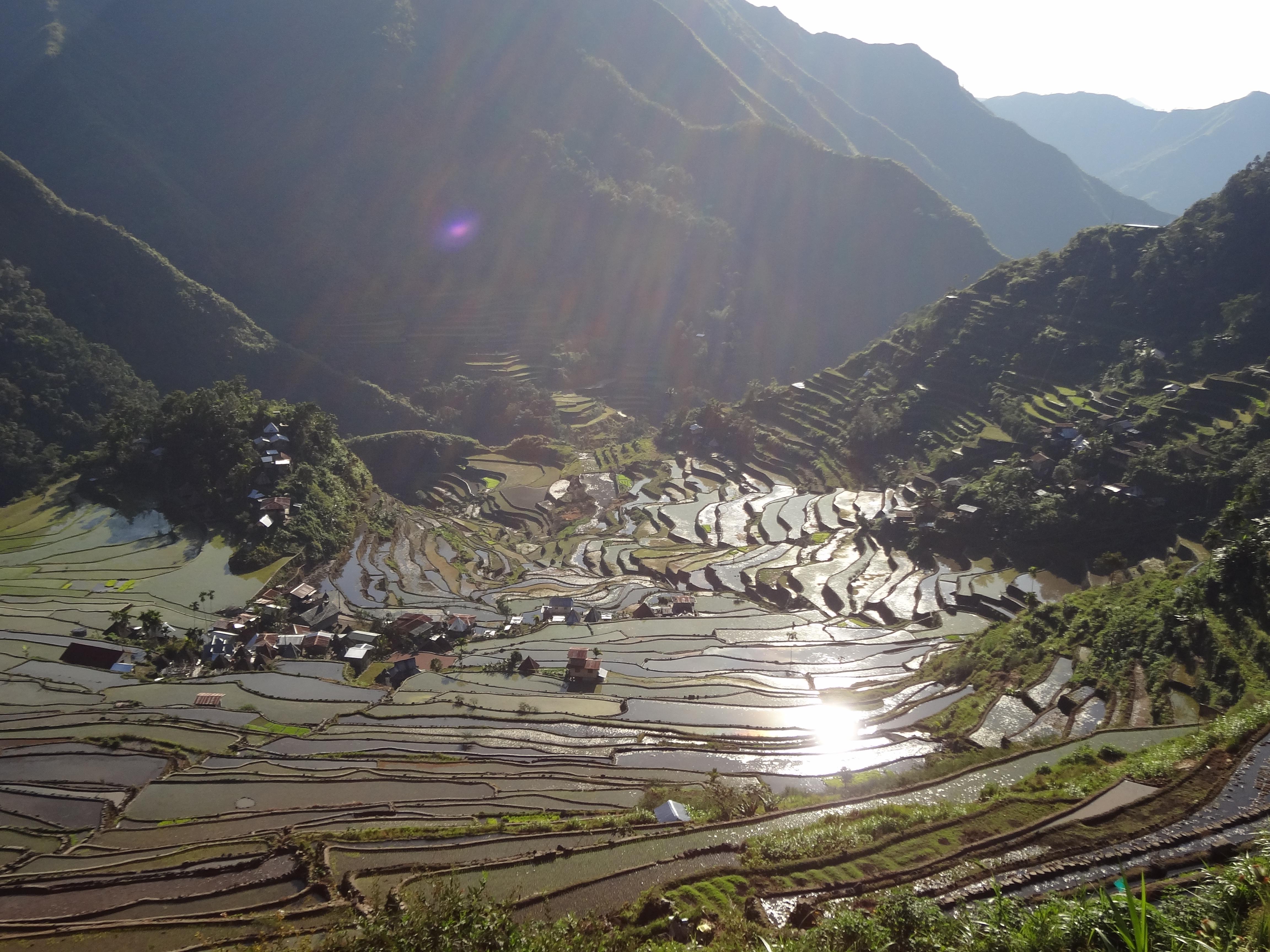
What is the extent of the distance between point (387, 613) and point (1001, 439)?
32.3 metres

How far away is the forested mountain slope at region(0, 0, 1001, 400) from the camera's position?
7100cm

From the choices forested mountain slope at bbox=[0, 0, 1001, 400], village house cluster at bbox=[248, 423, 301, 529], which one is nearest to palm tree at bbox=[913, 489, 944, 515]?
village house cluster at bbox=[248, 423, 301, 529]

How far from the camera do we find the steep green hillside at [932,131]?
436 feet

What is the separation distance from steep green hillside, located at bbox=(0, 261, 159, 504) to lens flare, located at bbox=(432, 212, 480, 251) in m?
42.5

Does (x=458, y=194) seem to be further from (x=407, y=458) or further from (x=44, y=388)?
(x=44, y=388)

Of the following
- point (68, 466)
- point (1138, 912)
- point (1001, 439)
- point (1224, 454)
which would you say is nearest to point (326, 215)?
point (68, 466)

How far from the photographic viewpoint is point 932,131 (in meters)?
156

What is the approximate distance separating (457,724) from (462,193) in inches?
3312

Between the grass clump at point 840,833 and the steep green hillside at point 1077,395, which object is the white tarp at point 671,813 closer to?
the grass clump at point 840,833

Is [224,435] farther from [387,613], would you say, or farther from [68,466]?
[387,613]

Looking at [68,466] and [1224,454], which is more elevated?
[1224,454]

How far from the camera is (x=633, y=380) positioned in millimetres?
70562

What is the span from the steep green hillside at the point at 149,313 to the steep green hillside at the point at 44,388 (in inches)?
186

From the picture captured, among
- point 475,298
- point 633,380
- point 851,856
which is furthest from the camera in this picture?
point 475,298
